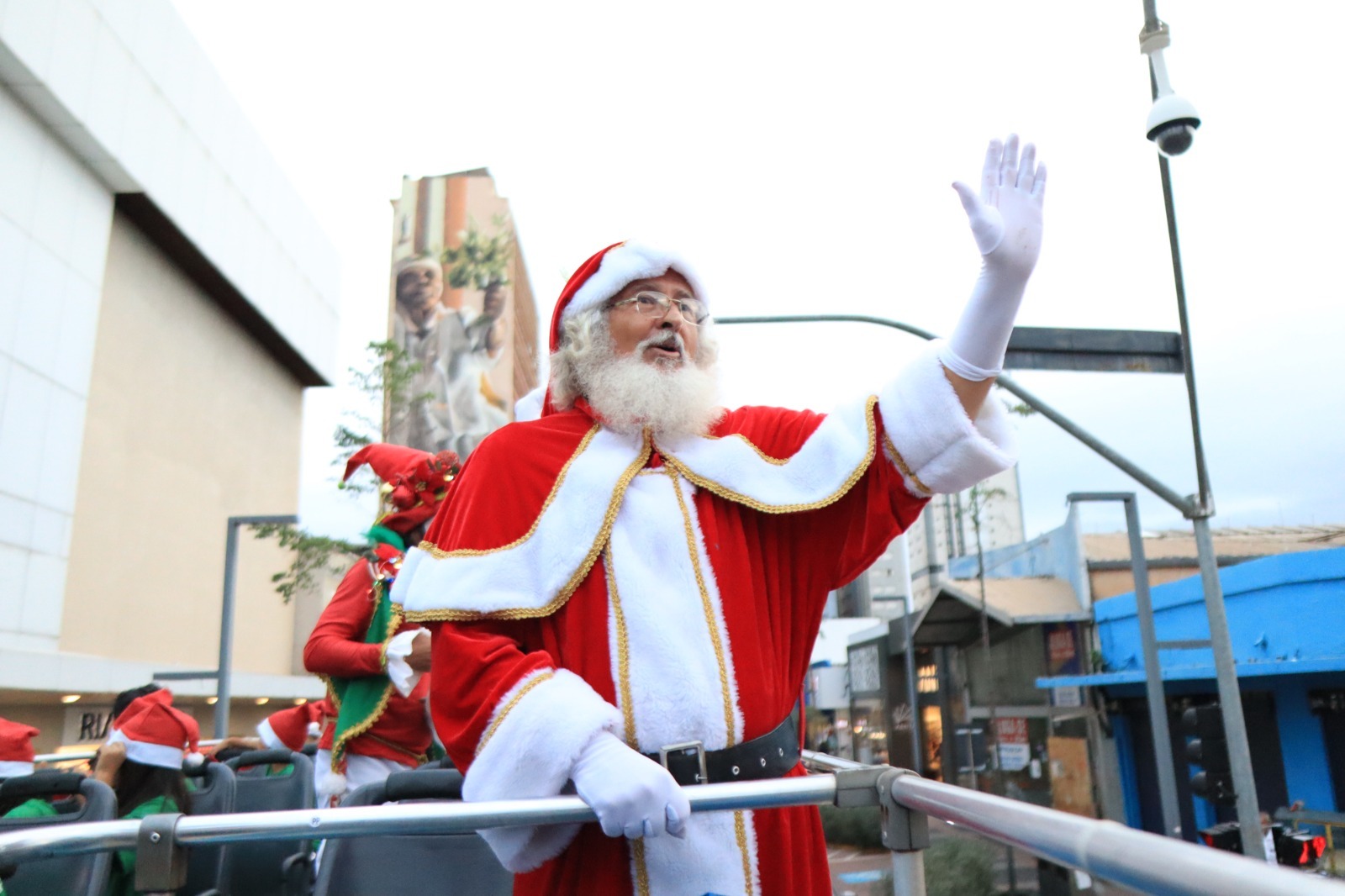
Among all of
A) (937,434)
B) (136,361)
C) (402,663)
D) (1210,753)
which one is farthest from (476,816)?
(136,361)

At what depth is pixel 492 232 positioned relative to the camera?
59094 mm

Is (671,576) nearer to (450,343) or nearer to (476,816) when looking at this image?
(476,816)

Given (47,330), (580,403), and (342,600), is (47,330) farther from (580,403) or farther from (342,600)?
(580,403)

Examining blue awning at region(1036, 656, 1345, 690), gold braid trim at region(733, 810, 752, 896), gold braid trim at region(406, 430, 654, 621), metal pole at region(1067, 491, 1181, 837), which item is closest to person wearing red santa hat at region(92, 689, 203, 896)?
gold braid trim at region(406, 430, 654, 621)

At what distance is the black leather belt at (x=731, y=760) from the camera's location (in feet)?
6.33

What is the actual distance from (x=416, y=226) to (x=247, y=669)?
34.0 meters

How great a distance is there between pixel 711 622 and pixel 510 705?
0.43m

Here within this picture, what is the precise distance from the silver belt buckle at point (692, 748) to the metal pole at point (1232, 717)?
654 cm

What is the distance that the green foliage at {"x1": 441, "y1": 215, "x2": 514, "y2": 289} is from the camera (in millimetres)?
56938

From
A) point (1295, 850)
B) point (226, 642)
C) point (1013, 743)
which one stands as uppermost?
point (226, 642)

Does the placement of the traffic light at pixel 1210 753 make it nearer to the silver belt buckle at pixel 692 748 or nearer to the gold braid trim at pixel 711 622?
the gold braid trim at pixel 711 622

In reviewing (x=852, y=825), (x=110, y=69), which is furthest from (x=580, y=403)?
(x=110, y=69)

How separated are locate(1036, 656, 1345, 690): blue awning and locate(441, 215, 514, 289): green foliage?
143 feet

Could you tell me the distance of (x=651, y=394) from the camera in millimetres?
2400
